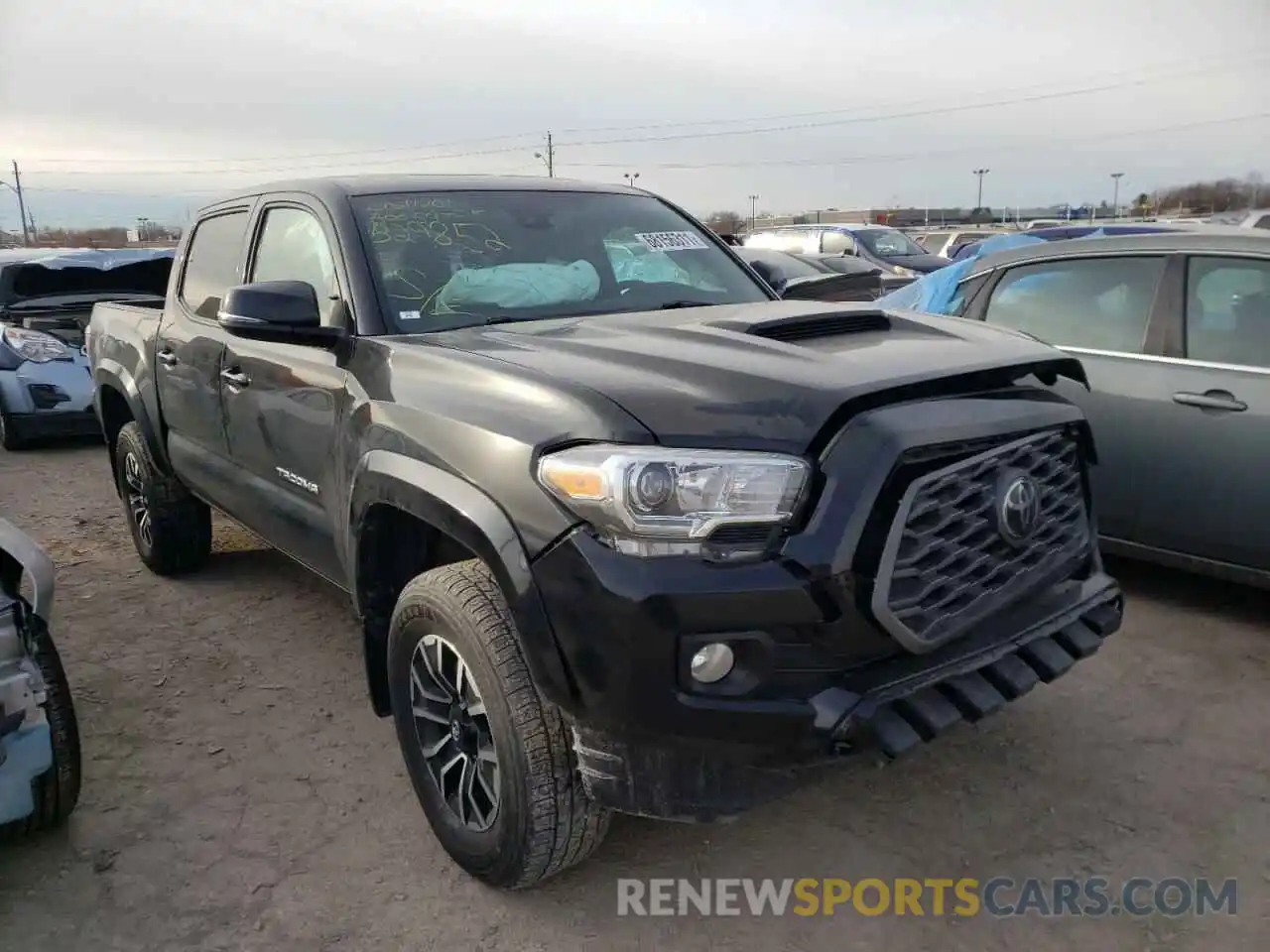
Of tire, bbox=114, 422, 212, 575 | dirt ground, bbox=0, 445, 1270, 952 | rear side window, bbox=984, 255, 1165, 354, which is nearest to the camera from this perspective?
dirt ground, bbox=0, 445, 1270, 952

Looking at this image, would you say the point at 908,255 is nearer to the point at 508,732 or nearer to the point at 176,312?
the point at 176,312

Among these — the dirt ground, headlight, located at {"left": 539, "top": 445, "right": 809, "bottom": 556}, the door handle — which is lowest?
the dirt ground

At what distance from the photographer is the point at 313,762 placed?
3.34m

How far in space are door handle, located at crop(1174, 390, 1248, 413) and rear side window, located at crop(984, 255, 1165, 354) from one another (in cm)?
36

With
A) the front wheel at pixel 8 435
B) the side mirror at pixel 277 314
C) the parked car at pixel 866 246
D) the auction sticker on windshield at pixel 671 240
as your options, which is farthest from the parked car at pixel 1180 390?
the parked car at pixel 866 246

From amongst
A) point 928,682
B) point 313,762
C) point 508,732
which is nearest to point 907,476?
point 928,682

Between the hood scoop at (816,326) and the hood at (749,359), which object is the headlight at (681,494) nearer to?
the hood at (749,359)

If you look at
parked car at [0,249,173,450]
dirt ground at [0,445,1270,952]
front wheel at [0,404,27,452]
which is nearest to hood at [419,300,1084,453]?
dirt ground at [0,445,1270,952]

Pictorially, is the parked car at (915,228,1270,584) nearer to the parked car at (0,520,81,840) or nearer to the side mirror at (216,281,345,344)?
the side mirror at (216,281,345,344)

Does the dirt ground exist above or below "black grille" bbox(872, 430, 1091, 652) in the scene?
below

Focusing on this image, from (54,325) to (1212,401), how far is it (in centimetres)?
890

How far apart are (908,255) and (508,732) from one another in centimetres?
1589

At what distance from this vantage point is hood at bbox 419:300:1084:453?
7.10ft

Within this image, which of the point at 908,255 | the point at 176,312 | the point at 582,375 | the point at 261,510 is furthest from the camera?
the point at 908,255
